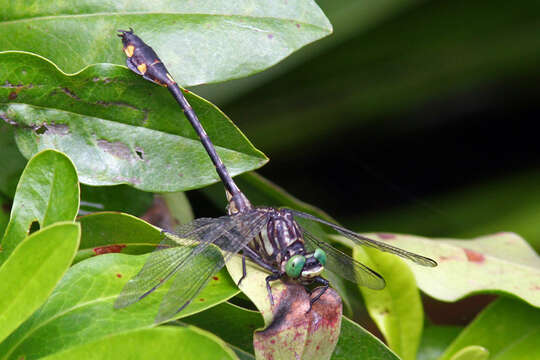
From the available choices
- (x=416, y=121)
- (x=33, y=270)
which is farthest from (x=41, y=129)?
(x=416, y=121)

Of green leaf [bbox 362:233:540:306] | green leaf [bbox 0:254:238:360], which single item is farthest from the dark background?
green leaf [bbox 0:254:238:360]

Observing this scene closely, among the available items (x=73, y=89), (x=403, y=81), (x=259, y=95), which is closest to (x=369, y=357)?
(x=73, y=89)

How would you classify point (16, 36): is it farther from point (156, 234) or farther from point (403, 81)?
point (403, 81)

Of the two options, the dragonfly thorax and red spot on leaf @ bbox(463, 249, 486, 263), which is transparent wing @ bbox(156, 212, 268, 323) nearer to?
the dragonfly thorax

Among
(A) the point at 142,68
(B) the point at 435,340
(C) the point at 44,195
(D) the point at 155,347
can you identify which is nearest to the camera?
(D) the point at 155,347

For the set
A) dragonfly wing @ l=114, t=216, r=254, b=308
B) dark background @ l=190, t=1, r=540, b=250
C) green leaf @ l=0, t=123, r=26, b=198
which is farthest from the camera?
dark background @ l=190, t=1, r=540, b=250

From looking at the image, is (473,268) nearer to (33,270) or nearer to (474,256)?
(474,256)
